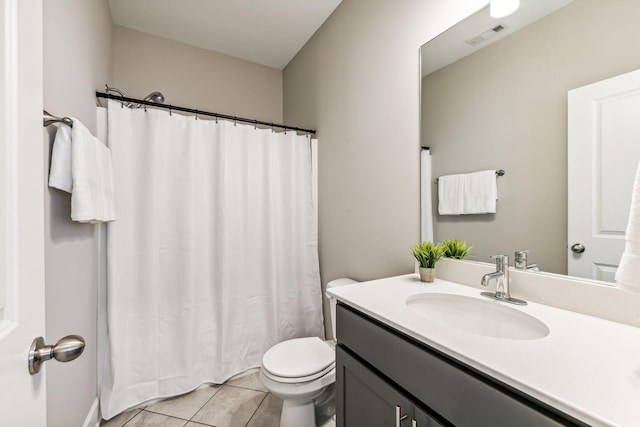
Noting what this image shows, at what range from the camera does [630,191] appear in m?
0.79

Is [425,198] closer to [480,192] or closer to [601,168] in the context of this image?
[480,192]

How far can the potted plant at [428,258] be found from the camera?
1.22 m

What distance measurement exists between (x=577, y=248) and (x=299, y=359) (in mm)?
1274

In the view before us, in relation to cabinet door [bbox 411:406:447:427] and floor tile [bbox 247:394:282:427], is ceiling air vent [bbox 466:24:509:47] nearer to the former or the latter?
cabinet door [bbox 411:406:447:427]

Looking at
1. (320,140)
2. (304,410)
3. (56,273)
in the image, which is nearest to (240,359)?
(304,410)

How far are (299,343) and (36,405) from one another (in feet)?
4.10

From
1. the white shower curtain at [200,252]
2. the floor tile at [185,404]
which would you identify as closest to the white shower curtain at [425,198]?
the white shower curtain at [200,252]

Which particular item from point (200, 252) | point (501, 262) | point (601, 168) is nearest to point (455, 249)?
point (501, 262)

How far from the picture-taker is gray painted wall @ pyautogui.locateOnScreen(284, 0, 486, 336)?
4.62ft

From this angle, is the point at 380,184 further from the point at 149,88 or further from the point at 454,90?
the point at 149,88

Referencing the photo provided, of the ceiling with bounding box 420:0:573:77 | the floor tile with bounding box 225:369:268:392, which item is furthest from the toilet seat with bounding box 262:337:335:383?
the ceiling with bounding box 420:0:573:77

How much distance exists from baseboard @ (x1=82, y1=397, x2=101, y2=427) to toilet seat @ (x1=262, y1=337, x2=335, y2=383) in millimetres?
892

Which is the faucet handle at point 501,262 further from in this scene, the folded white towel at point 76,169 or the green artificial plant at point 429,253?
the folded white towel at point 76,169

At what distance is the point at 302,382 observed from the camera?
51.4 inches
